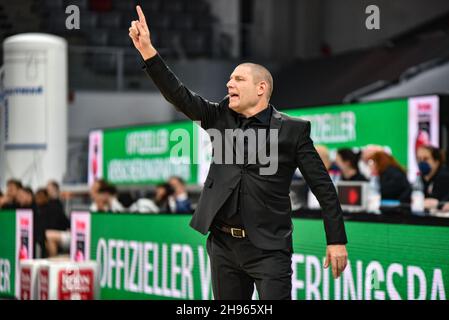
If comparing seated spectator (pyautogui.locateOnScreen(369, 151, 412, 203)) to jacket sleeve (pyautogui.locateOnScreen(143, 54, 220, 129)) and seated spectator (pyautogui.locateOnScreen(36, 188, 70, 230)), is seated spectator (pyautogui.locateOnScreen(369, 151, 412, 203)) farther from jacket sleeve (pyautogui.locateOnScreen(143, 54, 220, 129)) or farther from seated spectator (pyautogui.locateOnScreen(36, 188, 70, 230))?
jacket sleeve (pyautogui.locateOnScreen(143, 54, 220, 129))

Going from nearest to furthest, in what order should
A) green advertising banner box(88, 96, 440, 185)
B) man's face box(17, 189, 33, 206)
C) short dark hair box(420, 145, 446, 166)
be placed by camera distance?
1. short dark hair box(420, 145, 446, 166)
2. green advertising banner box(88, 96, 440, 185)
3. man's face box(17, 189, 33, 206)

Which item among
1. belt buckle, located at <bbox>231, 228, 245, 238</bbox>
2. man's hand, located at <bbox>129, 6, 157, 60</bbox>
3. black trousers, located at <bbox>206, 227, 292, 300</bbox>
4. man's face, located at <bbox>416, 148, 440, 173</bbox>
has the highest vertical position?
man's hand, located at <bbox>129, 6, 157, 60</bbox>

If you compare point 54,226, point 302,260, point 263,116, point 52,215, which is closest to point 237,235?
point 263,116

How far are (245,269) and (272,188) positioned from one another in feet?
1.35

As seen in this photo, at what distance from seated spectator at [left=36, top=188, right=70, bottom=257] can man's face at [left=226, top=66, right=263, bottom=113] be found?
6721 mm

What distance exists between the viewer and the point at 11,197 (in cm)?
1410

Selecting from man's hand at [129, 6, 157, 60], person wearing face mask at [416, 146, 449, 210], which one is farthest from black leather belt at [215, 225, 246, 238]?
person wearing face mask at [416, 146, 449, 210]

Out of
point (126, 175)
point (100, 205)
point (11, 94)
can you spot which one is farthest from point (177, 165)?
point (100, 205)

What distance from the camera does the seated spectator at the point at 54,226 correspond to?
11703 mm

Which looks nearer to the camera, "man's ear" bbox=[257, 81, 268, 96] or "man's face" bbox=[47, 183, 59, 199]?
"man's ear" bbox=[257, 81, 268, 96]

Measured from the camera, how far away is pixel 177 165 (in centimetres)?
1602

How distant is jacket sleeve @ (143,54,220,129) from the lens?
5.03 meters

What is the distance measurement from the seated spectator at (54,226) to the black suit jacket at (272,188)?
21.5 feet

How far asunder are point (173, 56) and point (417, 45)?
5.64m
